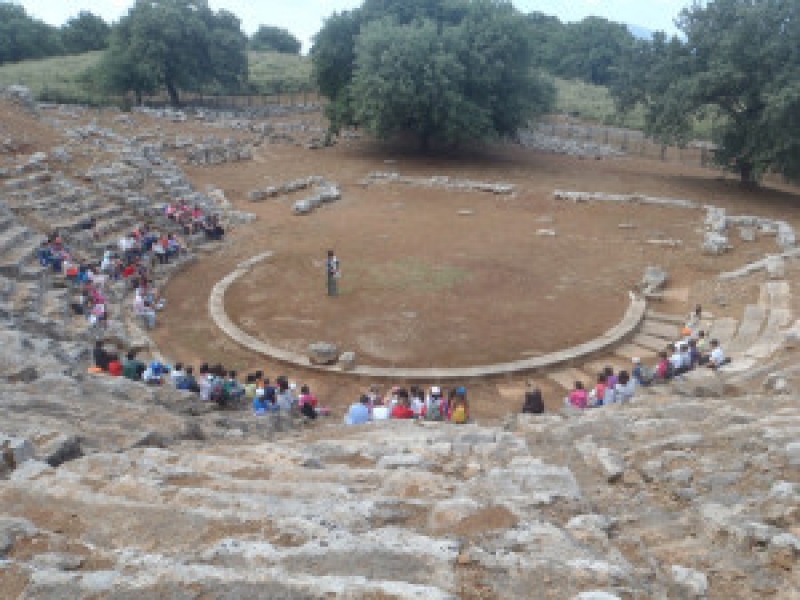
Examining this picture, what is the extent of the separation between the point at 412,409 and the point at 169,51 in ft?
140

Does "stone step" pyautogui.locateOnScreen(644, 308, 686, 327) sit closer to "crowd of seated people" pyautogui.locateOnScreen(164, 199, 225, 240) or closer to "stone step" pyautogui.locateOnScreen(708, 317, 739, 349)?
"stone step" pyautogui.locateOnScreen(708, 317, 739, 349)

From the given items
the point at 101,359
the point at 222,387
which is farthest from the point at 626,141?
the point at 101,359

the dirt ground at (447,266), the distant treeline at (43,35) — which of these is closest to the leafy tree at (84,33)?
the distant treeline at (43,35)

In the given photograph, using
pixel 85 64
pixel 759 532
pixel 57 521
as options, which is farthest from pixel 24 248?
pixel 85 64

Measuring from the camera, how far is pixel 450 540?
4.80m

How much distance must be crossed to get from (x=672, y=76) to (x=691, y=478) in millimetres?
29233

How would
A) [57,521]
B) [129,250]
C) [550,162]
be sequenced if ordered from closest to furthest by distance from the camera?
[57,521] → [129,250] → [550,162]

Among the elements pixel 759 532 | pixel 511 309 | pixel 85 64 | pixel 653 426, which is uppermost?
pixel 85 64

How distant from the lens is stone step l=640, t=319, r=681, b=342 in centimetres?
1627

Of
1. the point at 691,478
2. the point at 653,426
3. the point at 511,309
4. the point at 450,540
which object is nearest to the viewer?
the point at 450,540

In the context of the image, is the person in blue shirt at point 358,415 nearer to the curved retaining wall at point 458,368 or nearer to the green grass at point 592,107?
the curved retaining wall at point 458,368

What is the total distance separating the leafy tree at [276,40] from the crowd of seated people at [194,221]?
75097 millimetres

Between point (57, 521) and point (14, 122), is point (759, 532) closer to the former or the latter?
point (57, 521)

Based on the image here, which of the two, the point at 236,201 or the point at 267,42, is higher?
the point at 267,42
